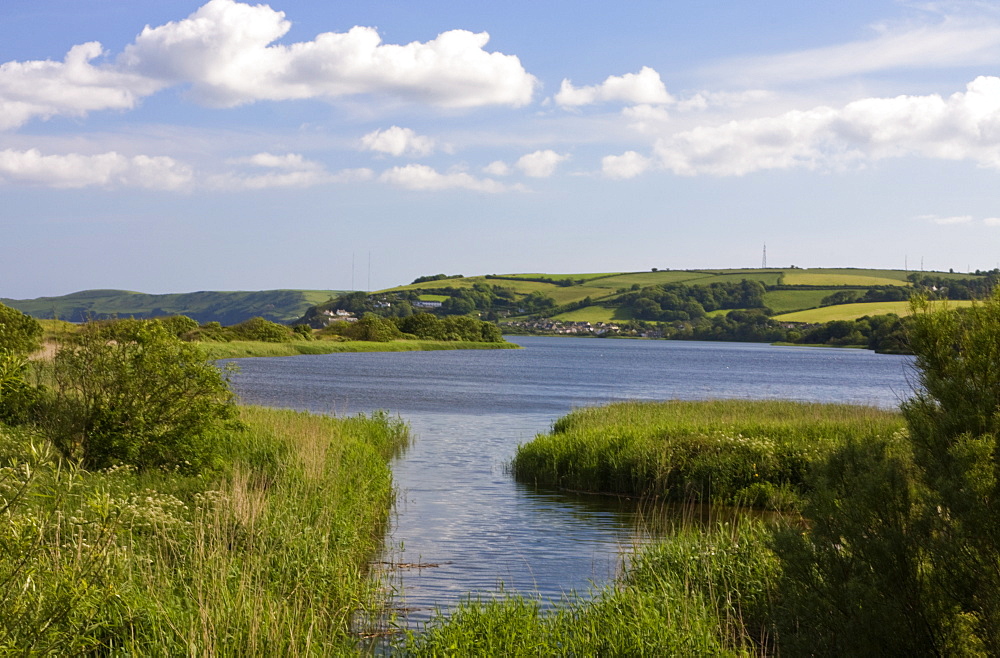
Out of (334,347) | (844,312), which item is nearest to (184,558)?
(334,347)

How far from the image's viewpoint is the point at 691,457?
2141 cm

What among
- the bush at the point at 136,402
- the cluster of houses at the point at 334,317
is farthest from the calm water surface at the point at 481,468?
the cluster of houses at the point at 334,317

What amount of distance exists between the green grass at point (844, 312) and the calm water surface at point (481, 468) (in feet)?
280

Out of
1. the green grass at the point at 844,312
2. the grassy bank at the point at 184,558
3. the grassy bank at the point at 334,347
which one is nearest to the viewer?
the grassy bank at the point at 184,558

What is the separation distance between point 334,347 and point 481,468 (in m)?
91.5

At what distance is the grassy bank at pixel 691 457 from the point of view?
2012cm

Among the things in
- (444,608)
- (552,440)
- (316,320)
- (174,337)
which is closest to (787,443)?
(552,440)

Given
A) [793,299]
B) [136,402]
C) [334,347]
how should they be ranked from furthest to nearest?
1. [793,299]
2. [334,347]
3. [136,402]

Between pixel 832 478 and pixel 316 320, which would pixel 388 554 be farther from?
pixel 316 320

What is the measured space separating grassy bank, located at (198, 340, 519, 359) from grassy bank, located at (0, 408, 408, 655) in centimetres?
6390

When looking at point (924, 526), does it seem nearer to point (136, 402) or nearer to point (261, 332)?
point (136, 402)

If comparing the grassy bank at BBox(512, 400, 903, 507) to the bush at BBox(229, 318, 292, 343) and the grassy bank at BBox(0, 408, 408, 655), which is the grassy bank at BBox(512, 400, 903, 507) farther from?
the bush at BBox(229, 318, 292, 343)

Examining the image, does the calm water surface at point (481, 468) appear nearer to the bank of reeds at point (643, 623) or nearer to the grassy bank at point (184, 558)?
the grassy bank at point (184, 558)

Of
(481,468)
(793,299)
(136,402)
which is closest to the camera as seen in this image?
(136,402)
